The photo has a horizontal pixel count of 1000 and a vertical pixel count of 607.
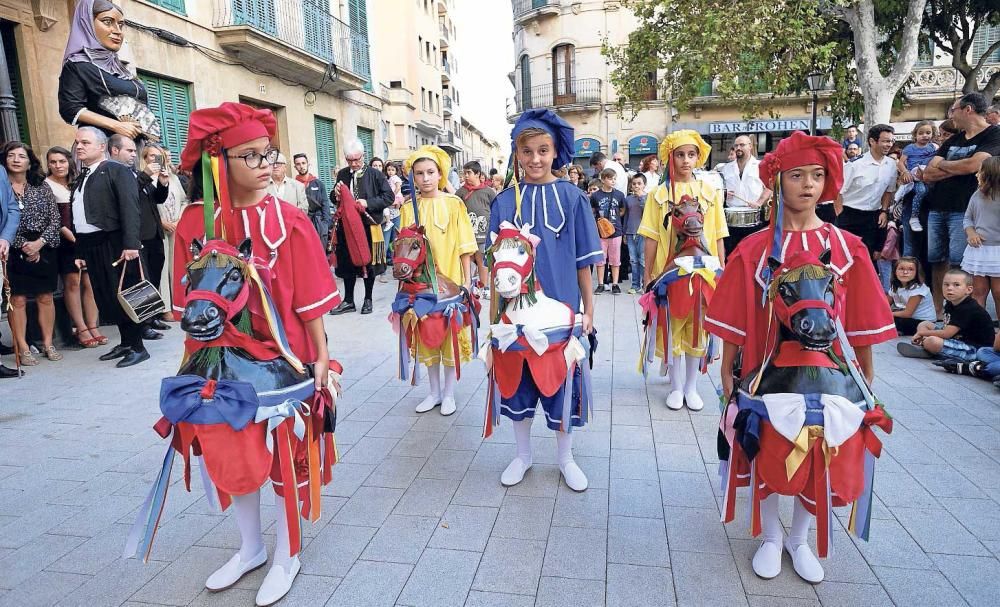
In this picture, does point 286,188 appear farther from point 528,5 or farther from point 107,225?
point 528,5

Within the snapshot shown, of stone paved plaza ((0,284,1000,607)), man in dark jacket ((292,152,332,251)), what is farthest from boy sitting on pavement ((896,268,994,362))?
man in dark jacket ((292,152,332,251))

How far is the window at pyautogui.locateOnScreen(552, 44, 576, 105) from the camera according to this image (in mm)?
28172

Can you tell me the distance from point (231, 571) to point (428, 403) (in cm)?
226

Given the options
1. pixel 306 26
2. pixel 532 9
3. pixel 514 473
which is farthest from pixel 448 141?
pixel 514 473

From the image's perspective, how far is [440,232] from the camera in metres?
4.62

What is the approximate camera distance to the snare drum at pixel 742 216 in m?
6.37

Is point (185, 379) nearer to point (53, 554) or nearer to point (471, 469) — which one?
point (53, 554)

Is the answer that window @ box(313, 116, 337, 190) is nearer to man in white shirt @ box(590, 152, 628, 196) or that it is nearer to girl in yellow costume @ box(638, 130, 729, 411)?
man in white shirt @ box(590, 152, 628, 196)

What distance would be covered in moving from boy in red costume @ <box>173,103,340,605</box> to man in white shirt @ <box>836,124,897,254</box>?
6.78 m

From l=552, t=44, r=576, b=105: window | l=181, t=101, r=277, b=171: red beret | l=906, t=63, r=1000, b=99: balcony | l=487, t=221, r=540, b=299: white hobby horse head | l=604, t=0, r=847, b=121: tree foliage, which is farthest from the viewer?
l=552, t=44, r=576, b=105: window

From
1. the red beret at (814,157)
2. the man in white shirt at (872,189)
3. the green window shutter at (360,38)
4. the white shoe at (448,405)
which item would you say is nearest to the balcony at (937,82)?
the man in white shirt at (872,189)

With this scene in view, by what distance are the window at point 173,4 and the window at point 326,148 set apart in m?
4.83

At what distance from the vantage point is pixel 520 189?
11.2ft

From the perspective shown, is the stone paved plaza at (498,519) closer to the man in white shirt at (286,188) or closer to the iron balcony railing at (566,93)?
the man in white shirt at (286,188)
